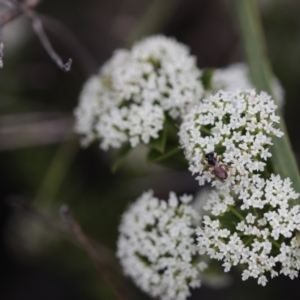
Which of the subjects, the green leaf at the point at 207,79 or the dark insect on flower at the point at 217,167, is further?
the green leaf at the point at 207,79

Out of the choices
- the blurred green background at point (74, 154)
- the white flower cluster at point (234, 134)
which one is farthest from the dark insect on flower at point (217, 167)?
the blurred green background at point (74, 154)

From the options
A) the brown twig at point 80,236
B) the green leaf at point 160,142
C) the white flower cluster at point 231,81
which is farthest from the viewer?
the white flower cluster at point 231,81

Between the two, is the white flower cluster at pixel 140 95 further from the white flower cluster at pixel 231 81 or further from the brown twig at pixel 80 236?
the brown twig at pixel 80 236

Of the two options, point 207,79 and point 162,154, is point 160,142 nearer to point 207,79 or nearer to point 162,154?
point 162,154

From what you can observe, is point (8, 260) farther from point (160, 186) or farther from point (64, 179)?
point (160, 186)

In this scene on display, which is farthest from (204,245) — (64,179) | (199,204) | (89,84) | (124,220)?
(64,179)

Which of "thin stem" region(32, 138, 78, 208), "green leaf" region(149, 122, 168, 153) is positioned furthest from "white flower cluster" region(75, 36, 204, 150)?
"thin stem" region(32, 138, 78, 208)

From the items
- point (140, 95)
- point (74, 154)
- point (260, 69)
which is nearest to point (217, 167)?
point (140, 95)

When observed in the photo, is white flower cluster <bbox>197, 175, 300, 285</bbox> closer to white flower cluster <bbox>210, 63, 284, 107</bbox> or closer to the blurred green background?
white flower cluster <bbox>210, 63, 284, 107</bbox>
